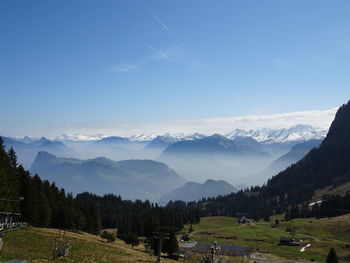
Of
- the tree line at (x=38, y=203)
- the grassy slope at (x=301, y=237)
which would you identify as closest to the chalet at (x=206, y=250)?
the tree line at (x=38, y=203)

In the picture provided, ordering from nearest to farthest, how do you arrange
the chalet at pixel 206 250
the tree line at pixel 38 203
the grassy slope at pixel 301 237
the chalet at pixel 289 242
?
1. the tree line at pixel 38 203
2. the chalet at pixel 206 250
3. the grassy slope at pixel 301 237
4. the chalet at pixel 289 242

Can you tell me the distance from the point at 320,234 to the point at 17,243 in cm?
15673

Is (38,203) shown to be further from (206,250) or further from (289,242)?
(289,242)

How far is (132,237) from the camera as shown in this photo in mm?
123250

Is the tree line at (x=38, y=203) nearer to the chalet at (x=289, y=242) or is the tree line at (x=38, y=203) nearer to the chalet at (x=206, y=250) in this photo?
the chalet at (x=206, y=250)

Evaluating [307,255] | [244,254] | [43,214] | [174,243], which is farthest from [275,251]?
[43,214]

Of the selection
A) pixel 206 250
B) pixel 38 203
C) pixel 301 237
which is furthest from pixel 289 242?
pixel 38 203

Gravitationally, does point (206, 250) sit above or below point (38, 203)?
below

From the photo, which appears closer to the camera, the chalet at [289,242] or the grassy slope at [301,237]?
the grassy slope at [301,237]

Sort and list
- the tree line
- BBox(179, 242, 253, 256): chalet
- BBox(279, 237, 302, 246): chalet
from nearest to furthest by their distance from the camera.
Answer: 1. the tree line
2. BBox(179, 242, 253, 256): chalet
3. BBox(279, 237, 302, 246): chalet

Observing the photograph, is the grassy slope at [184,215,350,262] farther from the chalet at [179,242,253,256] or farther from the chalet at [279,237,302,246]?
the chalet at [179,242,253,256]

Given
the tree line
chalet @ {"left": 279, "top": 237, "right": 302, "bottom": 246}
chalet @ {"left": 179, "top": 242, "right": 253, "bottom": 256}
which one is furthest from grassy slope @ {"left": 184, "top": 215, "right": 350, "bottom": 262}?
the tree line

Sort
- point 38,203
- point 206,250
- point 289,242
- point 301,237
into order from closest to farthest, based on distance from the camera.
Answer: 1. point 38,203
2. point 206,250
3. point 289,242
4. point 301,237

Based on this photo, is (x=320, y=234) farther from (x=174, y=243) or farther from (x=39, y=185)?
(x=39, y=185)
